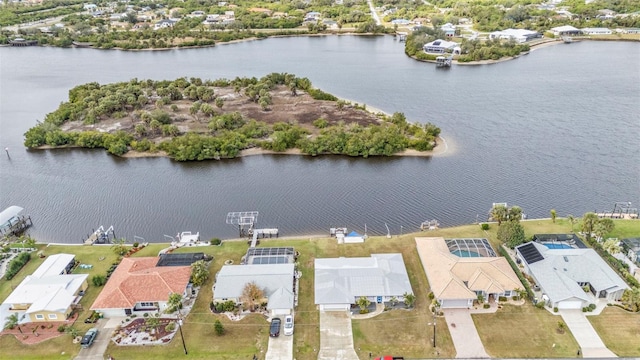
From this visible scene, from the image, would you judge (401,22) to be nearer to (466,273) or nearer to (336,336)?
(466,273)

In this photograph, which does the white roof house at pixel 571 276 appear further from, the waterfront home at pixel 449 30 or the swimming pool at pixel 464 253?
the waterfront home at pixel 449 30

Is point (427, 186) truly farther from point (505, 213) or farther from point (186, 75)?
point (186, 75)

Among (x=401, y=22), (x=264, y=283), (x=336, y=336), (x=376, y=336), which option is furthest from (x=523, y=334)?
(x=401, y=22)

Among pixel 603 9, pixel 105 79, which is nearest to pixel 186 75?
pixel 105 79

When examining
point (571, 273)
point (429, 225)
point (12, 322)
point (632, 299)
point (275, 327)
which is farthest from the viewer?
point (429, 225)

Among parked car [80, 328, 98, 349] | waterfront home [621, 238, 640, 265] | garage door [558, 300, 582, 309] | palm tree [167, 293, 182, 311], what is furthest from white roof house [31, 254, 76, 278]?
waterfront home [621, 238, 640, 265]

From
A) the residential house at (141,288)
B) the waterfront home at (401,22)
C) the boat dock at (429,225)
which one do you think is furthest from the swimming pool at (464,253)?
the waterfront home at (401,22)
